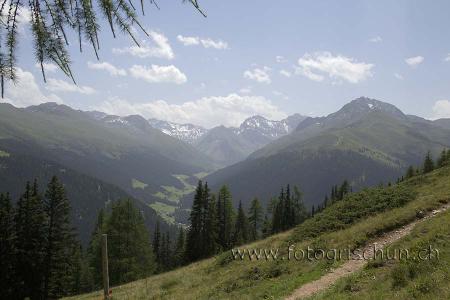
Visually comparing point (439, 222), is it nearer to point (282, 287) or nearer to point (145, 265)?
point (282, 287)

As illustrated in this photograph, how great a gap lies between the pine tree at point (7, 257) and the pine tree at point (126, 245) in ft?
37.4

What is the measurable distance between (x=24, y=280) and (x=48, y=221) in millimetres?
6719

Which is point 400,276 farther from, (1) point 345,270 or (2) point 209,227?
(2) point 209,227

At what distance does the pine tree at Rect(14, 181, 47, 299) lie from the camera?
41.3 metres

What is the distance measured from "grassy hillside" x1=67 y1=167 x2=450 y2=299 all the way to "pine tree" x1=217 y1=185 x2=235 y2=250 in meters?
36.9

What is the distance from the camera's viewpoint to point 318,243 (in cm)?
2370

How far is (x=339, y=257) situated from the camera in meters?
20.2

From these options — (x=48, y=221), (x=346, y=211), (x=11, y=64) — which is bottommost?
(x=48, y=221)

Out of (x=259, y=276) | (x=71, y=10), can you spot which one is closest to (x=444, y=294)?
(x=71, y=10)

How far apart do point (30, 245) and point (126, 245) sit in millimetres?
11860

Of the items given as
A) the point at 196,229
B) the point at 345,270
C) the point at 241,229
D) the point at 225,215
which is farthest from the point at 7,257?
the point at 241,229

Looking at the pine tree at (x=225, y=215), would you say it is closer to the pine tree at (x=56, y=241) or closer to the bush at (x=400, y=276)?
the pine tree at (x=56, y=241)

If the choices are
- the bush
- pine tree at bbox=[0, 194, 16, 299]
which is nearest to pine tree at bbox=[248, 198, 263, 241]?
pine tree at bbox=[0, 194, 16, 299]

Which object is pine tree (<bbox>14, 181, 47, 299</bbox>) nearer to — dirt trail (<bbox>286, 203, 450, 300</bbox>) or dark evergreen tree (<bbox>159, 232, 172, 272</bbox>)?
dirt trail (<bbox>286, 203, 450, 300</bbox>)
